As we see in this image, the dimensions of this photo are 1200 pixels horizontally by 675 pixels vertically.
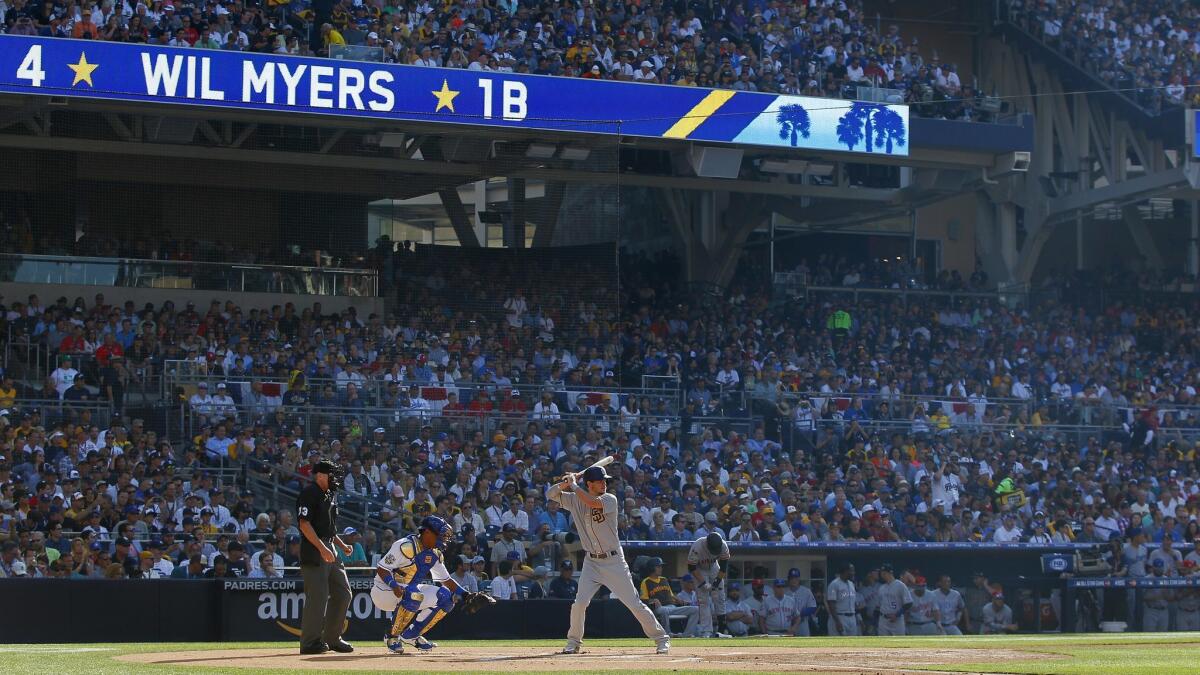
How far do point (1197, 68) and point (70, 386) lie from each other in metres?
23.7

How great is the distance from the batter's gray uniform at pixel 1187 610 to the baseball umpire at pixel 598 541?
1279 centimetres

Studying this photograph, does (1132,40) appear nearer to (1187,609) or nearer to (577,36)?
(577,36)

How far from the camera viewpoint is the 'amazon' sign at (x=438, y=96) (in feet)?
82.1

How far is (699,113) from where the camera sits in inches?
1140

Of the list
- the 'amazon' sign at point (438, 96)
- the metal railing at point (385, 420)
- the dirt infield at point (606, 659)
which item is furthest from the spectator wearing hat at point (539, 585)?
the 'amazon' sign at point (438, 96)

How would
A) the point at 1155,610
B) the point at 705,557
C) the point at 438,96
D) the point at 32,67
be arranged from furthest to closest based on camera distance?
the point at 438,96, the point at 32,67, the point at 1155,610, the point at 705,557

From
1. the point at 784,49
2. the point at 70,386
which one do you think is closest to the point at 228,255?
the point at 70,386

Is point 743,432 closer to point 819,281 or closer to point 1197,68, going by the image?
point 819,281

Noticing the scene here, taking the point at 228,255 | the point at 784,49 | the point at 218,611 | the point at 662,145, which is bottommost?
the point at 218,611

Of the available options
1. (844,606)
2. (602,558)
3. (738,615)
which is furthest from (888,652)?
(844,606)

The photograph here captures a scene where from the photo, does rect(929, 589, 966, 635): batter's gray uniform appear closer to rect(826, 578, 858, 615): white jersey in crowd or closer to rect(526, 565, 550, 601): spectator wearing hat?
rect(826, 578, 858, 615): white jersey in crowd

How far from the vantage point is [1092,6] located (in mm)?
38094

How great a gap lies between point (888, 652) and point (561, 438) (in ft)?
35.4

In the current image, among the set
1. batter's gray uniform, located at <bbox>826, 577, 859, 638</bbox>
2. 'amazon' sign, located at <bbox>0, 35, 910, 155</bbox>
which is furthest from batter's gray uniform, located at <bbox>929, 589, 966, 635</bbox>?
'amazon' sign, located at <bbox>0, 35, 910, 155</bbox>
